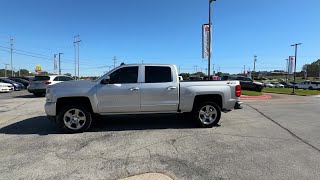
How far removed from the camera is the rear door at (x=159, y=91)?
27.1ft

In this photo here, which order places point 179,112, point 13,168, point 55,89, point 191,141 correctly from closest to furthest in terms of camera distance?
point 13,168
point 191,141
point 55,89
point 179,112

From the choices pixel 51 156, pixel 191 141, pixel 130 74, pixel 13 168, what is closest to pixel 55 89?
pixel 130 74

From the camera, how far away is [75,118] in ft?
26.5

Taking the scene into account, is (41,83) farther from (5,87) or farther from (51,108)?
(51,108)

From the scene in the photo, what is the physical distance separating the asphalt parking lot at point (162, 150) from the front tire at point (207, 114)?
234 millimetres

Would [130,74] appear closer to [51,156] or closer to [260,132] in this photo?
[51,156]

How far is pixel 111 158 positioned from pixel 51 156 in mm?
1208

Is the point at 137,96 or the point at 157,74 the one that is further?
the point at 157,74

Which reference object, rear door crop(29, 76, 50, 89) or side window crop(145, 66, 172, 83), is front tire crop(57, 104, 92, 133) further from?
rear door crop(29, 76, 50, 89)

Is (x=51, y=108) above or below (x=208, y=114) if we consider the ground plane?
above

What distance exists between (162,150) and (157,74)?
110 inches

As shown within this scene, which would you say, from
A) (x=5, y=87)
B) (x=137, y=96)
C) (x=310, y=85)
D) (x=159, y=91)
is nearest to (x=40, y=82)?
(x=5, y=87)

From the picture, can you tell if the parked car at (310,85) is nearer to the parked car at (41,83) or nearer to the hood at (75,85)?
the parked car at (41,83)

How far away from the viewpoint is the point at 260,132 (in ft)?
26.7
